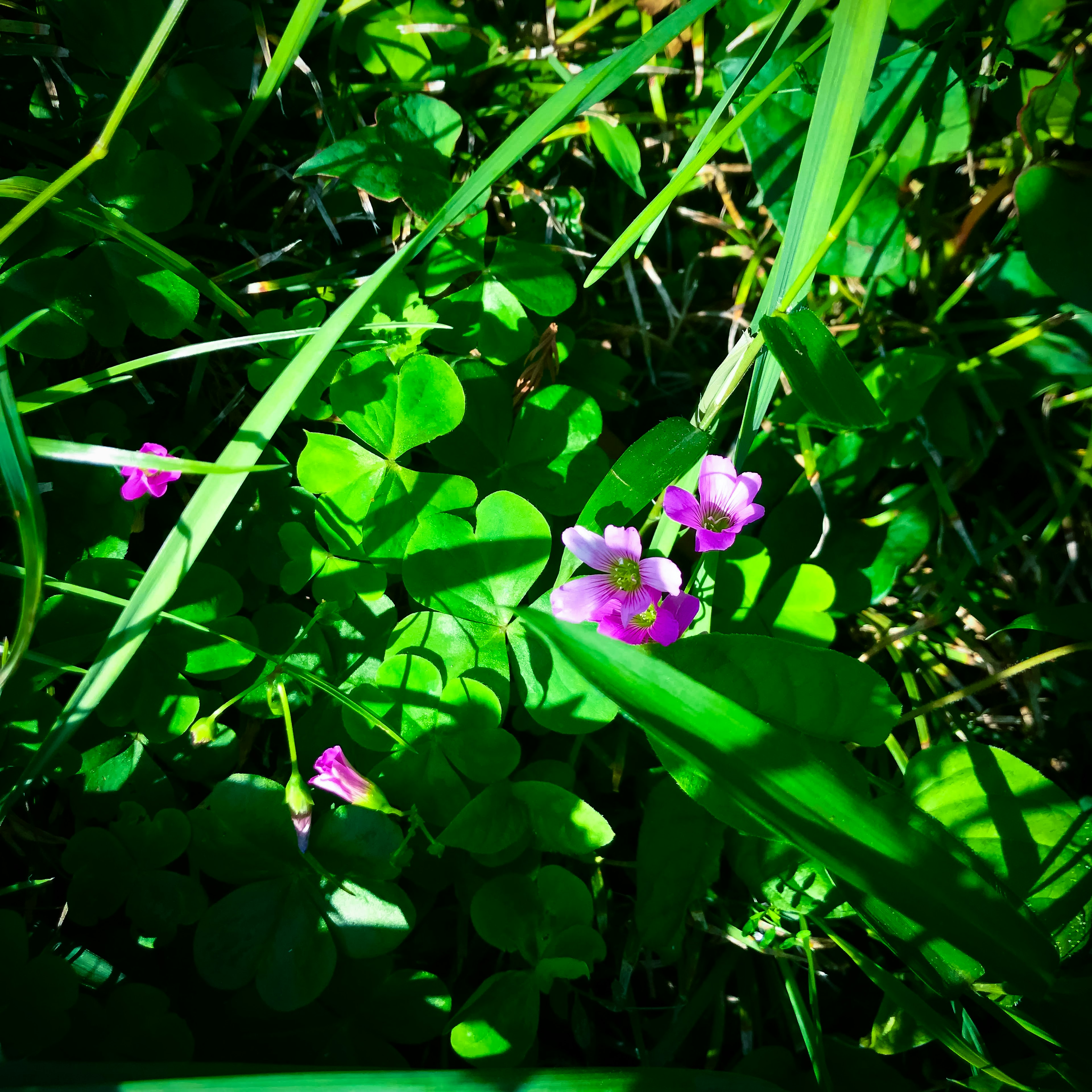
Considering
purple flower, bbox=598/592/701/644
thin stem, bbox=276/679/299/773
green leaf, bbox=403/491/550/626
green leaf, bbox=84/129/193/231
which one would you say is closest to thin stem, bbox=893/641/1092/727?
purple flower, bbox=598/592/701/644

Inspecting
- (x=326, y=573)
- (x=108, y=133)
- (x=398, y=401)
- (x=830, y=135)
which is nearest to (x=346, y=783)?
(x=326, y=573)

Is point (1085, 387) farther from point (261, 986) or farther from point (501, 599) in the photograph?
point (261, 986)

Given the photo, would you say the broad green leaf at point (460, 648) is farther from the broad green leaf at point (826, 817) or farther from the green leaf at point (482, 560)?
the broad green leaf at point (826, 817)

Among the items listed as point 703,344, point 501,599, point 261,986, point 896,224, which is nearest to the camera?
point 261,986

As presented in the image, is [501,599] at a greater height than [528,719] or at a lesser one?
greater

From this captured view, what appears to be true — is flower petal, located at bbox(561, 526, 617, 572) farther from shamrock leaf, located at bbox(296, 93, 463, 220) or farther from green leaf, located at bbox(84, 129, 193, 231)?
green leaf, located at bbox(84, 129, 193, 231)

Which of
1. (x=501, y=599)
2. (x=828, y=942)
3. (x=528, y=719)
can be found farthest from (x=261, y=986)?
(x=828, y=942)

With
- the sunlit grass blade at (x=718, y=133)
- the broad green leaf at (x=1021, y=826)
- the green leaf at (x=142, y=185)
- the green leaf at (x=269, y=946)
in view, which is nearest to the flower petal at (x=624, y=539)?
the sunlit grass blade at (x=718, y=133)
